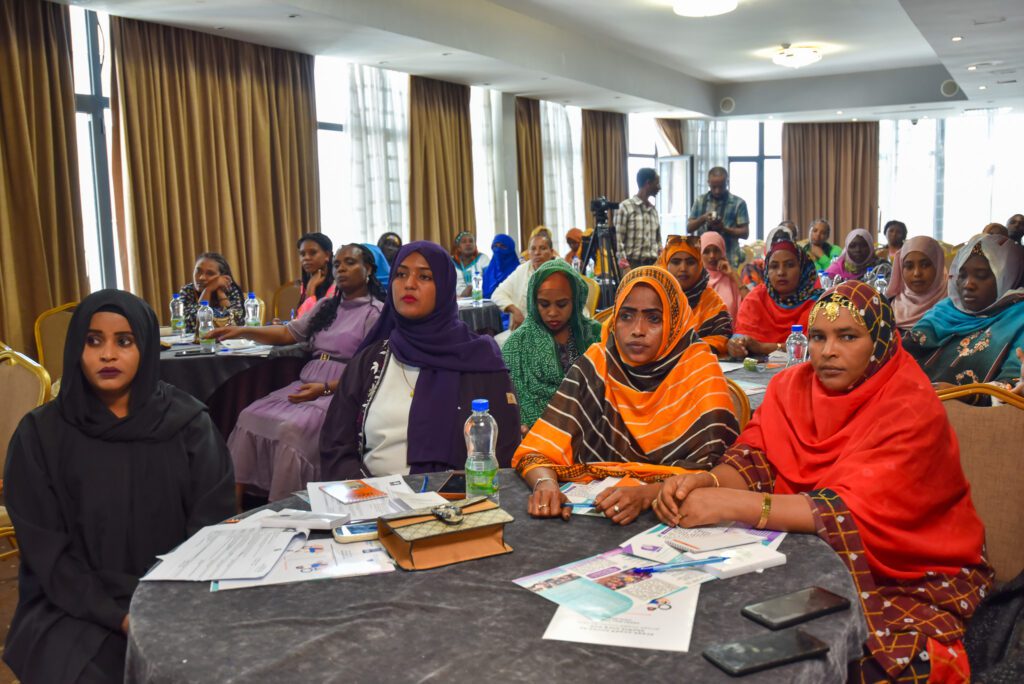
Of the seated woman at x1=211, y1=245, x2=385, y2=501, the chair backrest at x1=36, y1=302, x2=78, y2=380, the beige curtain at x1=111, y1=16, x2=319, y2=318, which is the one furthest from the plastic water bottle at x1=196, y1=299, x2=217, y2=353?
the beige curtain at x1=111, y1=16, x2=319, y2=318

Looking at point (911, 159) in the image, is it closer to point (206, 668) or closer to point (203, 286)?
point (203, 286)

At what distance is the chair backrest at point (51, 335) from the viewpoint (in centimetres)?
468

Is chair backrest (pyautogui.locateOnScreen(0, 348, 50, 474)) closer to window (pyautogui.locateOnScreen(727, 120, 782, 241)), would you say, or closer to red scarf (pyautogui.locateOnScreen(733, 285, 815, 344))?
red scarf (pyautogui.locateOnScreen(733, 285, 815, 344))

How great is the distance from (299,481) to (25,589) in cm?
179

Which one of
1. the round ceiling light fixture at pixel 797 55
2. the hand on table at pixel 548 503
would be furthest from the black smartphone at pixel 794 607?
the round ceiling light fixture at pixel 797 55

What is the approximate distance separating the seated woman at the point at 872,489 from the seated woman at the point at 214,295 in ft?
12.3

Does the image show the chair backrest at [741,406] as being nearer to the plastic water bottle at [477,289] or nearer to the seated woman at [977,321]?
the seated woman at [977,321]

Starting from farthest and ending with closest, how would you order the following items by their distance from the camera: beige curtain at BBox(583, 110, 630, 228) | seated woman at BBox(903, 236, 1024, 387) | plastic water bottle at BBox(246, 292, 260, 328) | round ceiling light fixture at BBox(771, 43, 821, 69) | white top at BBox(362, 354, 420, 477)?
beige curtain at BBox(583, 110, 630, 228)
round ceiling light fixture at BBox(771, 43, 821, 69)
plastic water bottle at BBox(246, 292, 260, 328)
seated woman at BBox(903, 236, 1024, 387)
white top at BBox(362, 354, 420, 477)

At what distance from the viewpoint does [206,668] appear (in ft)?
3.84

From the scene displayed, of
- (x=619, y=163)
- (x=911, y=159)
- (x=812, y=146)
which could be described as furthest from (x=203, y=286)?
(x=911, y=159)

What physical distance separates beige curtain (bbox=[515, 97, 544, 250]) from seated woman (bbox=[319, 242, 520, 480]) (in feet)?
26.2

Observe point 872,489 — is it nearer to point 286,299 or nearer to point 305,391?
point 305,391

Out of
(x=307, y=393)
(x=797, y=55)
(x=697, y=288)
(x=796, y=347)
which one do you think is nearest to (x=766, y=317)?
(x=697, y=288)

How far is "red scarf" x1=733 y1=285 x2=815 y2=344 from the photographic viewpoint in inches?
175
